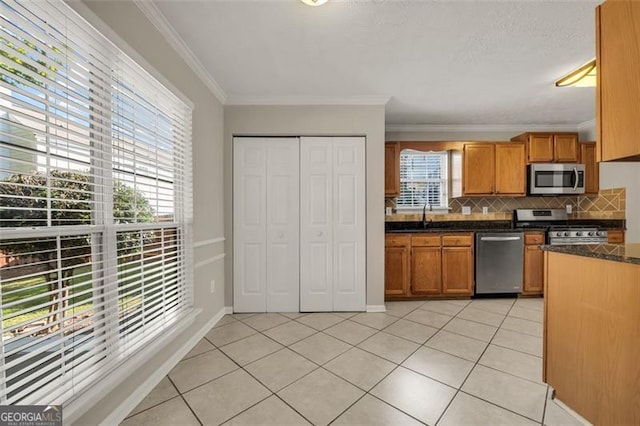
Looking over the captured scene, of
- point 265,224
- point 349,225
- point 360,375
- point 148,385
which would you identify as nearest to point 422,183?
point 349,225

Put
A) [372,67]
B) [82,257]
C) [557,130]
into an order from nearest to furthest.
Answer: [82,257]
[372,67]
[557,130]

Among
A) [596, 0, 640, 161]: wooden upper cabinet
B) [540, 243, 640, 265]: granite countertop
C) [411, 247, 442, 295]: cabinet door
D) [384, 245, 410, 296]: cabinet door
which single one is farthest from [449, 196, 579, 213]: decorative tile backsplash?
[596, 0, 640, 161]: wooden upper cabinet

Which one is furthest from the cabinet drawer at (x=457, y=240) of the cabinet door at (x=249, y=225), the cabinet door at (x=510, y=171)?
the cabinet door at (x=249, y=225)

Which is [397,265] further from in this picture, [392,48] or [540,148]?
[540,148]

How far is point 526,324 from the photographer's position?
269 centimetres

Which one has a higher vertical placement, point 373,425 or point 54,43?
point 54,43

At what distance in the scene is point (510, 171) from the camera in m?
3.76

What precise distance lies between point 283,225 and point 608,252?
2.53m

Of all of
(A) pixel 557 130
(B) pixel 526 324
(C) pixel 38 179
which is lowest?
(B) pixel 526 324

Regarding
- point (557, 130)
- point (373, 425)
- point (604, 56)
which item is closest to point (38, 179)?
point (373, 425)

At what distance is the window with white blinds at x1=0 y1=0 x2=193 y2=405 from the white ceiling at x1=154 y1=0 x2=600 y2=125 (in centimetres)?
70

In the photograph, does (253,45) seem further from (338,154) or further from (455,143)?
(455,143)

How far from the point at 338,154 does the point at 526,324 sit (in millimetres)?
2673

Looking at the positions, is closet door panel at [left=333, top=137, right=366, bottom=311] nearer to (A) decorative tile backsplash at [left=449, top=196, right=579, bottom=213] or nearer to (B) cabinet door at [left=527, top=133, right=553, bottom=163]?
(A) decorative tile backsplash at [left=449, top=196, right=579, bottom=213]
